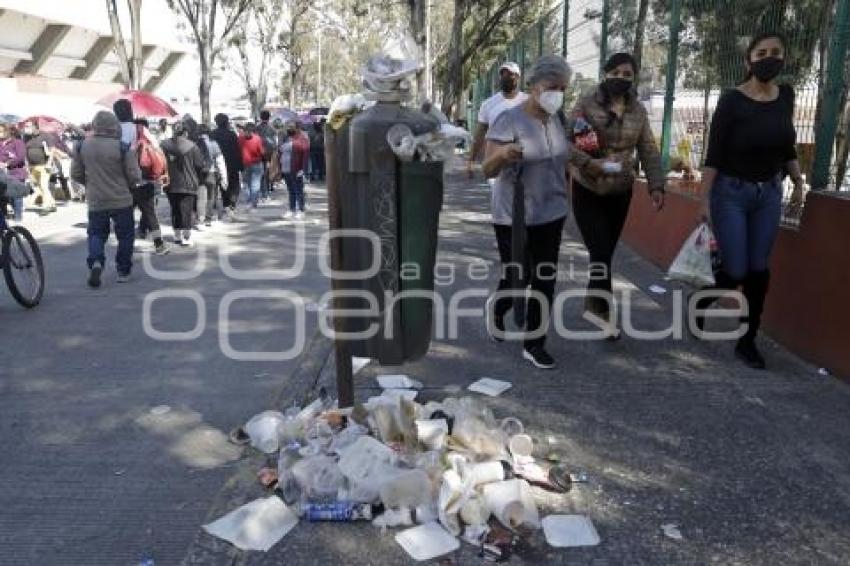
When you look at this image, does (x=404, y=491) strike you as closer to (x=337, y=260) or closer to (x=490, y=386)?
(x=337, y=260)

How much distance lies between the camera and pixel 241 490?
3207 millimetres

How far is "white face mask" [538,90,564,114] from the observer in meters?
4.15

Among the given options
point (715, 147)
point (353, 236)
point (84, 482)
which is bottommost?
point (84, 482)

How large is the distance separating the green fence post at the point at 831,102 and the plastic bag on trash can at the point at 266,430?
351 cm

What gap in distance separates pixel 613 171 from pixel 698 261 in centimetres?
79

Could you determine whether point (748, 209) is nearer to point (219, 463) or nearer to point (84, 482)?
point (219, 463)

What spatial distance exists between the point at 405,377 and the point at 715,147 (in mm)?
2270

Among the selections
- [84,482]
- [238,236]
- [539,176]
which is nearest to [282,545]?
[84,482]

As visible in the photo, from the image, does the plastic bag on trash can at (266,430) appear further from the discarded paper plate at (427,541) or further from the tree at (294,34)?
the tree at (294,34)

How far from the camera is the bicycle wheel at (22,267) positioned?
622cm

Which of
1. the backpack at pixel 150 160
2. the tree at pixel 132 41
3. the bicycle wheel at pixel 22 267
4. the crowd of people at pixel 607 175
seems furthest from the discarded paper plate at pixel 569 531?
the tree at pixel 132 41

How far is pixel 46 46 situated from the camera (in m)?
47.1

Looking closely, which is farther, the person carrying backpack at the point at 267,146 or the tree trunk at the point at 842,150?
the person carrying backpack at the point at 267,146

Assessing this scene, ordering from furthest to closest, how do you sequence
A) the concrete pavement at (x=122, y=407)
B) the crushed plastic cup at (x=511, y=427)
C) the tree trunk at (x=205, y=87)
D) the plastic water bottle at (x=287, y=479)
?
the tree trunk at (x=205, y=87) → the crushed plastic cup at (x=511, y=427) → the plastic water bottle at (x=287, y=479) → the concrete pavement at (x=122, y=407)
